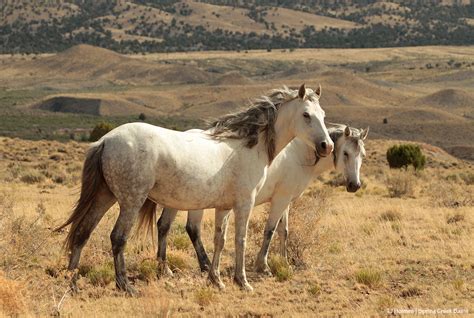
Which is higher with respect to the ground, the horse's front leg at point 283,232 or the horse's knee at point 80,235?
the horse's knee at point 80,235

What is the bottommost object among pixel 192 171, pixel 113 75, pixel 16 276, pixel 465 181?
pixel 113 75

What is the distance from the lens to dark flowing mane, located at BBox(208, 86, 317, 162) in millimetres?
10492

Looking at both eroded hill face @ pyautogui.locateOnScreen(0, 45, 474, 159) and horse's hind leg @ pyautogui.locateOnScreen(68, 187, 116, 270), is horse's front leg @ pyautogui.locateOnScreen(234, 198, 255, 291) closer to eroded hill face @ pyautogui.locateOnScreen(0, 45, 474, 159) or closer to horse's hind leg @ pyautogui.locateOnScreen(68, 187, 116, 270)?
horse's hind leg @ pyautogui.locateOnScreen(68, 187, 116, 270)

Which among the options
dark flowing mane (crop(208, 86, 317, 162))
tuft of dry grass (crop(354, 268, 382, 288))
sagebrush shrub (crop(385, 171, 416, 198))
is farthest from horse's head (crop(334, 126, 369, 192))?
sagebrush shrub (crop(385, 171, 416, 198))

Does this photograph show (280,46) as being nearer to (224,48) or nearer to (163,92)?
(224,48)

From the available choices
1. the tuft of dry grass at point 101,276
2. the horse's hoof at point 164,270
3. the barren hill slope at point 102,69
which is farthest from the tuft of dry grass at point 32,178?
the barren hill slope at point 102,69

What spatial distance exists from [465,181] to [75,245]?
82.2ft

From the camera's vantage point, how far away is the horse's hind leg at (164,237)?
36.3ft

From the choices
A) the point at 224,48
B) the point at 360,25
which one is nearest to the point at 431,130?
the point at 224,48

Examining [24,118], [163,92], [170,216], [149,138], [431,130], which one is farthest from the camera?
[163,92]

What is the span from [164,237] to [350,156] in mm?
2893

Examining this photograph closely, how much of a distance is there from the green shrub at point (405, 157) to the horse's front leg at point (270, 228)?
27259mm

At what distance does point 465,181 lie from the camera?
32375mm

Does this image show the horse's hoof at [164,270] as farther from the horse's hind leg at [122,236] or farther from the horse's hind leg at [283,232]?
the horse's hind leg at [283,232]
